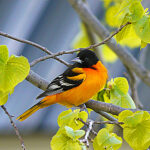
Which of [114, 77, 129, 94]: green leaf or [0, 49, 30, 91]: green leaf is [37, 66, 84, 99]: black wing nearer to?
[114, 77, 129, 94]: green leaf

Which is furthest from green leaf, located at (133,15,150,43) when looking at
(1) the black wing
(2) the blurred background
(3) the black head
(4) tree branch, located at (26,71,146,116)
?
(2) the blurred background

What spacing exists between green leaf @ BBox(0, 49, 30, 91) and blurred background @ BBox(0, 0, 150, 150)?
7.72ft

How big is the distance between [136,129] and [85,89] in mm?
880

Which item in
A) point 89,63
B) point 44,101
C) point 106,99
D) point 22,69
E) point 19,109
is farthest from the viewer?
point 19,109

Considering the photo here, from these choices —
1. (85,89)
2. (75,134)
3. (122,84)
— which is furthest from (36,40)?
(75,134)

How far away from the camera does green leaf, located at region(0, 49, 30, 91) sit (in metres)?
1.27

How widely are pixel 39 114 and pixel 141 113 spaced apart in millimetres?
4053

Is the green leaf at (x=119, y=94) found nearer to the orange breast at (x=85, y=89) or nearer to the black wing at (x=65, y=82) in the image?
the orange breast at (x=85, y=89)

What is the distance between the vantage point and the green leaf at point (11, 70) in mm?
1275

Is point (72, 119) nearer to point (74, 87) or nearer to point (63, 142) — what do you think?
point (63, 142)

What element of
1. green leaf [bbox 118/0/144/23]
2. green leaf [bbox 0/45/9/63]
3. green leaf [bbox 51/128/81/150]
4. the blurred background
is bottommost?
the blurred background

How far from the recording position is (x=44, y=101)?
86.9 inches

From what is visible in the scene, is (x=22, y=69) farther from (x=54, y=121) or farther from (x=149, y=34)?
(x=54, y=121)

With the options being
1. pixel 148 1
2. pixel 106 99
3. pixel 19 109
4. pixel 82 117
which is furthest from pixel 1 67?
pixel 19 109
